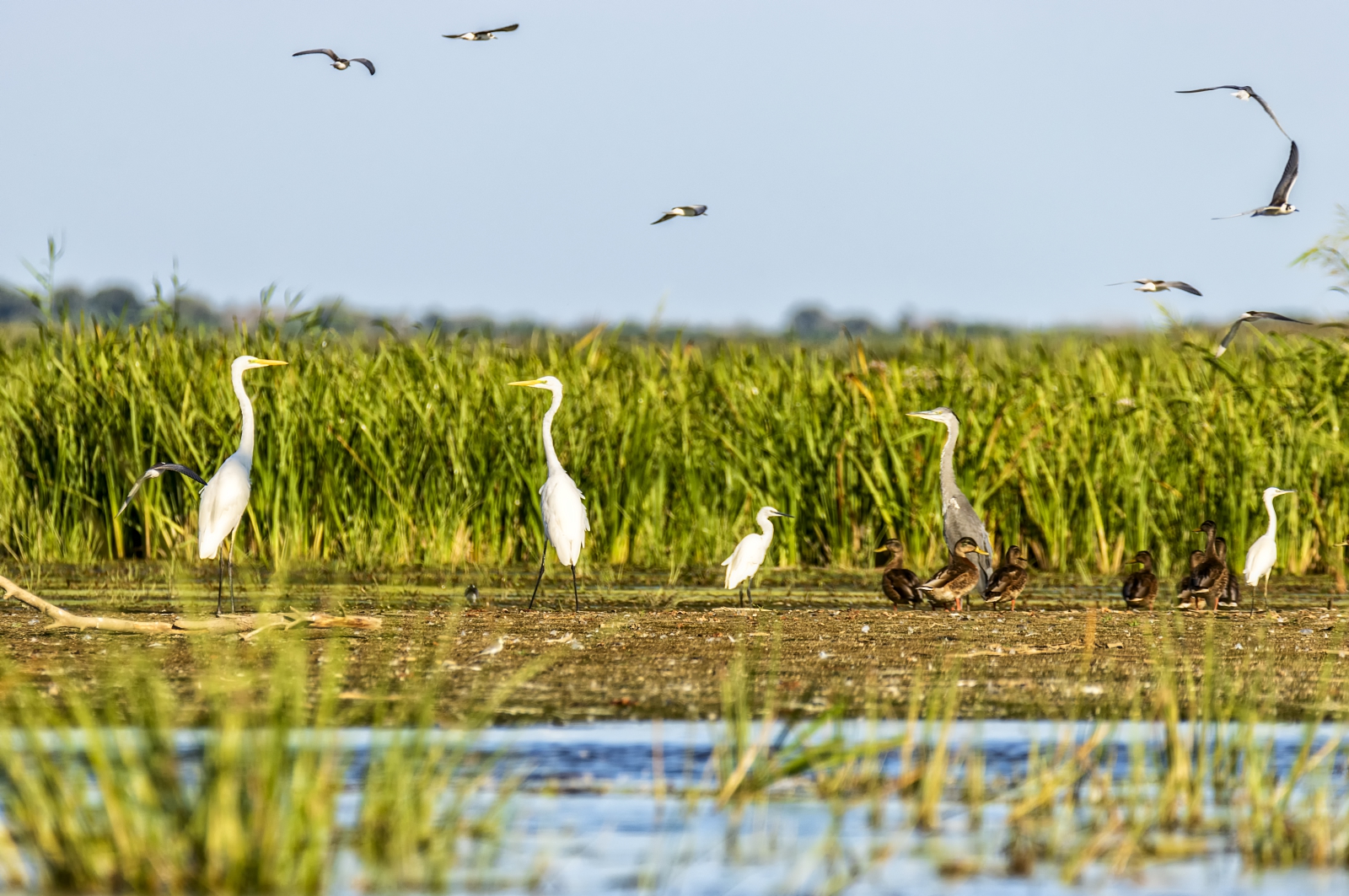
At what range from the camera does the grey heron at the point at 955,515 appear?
35.8 ft

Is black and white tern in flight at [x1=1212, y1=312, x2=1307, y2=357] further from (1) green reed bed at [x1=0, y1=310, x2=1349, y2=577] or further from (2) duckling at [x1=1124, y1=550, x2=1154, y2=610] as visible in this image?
(1) green reed bed at [x1=0, y1=310, x2=1349, y2=577]

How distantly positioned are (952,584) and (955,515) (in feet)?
3.44

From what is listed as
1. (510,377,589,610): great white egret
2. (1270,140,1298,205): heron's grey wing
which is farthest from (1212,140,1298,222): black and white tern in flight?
(510,377,589,610): great white egret

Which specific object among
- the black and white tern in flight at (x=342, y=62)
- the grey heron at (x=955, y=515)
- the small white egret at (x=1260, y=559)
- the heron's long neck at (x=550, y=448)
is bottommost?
the small white egret at (x=1260, y=559)

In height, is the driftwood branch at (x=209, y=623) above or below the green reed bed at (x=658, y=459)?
below

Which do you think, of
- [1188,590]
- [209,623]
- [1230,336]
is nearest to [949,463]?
[1188,590]

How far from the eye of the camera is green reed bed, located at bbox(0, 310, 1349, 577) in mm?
12078

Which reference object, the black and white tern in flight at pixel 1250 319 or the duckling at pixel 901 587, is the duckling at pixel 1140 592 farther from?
the black and white tern in flight at pixel 1250 319

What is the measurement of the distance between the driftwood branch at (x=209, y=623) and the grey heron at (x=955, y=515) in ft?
13.7

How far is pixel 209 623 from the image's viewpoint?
25.1 feet

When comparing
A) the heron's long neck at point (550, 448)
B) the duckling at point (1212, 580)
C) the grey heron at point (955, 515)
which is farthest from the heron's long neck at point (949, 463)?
the heron's long neck at point (550, 448)

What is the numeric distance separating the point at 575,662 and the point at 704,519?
201 inches

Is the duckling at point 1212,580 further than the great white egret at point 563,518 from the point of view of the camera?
Yes

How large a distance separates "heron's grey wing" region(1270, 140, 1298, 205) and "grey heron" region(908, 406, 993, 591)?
9.25 feet
